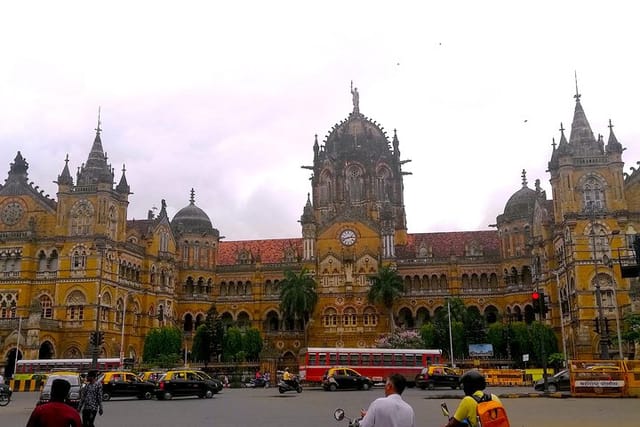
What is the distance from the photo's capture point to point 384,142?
310 ft

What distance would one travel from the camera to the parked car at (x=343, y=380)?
146ft

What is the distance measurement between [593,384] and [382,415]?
93.3 feet

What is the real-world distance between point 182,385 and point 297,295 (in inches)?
1472

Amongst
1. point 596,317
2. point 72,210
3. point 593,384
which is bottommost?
point 593,384

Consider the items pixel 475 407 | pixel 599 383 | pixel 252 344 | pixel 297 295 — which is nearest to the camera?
pixel 475 407

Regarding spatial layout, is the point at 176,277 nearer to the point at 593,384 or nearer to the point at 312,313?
the point at 312,313

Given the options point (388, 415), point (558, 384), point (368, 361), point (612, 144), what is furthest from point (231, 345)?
point (388, 415)

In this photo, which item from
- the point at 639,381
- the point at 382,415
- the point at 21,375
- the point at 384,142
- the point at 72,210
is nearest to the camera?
the point at 382,415

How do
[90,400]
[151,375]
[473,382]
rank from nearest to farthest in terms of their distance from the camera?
[473,382] < [90,400] < [151,375]

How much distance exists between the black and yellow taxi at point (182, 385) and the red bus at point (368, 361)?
1512 cm

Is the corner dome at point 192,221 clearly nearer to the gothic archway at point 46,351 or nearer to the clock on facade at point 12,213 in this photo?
the clock on facade at point 12,213

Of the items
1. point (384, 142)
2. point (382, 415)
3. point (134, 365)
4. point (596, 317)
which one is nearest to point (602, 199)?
point (596, 317)

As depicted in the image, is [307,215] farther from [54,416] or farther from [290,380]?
[54,416]

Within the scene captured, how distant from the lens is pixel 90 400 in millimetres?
17375
